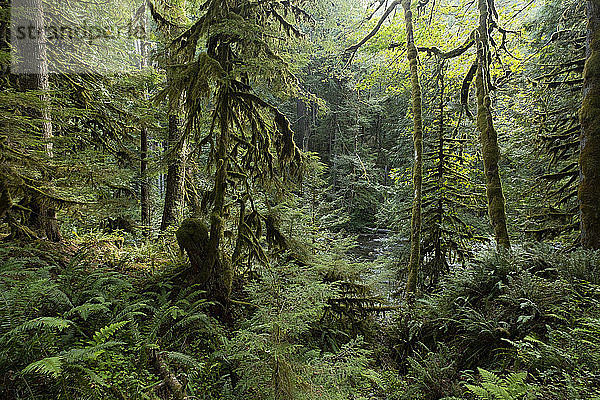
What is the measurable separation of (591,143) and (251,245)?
606 centimetres

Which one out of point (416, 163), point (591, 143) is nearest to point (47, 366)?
point (416, 163)

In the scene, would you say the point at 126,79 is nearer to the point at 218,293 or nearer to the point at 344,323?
the point at 218,293

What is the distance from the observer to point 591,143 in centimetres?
520

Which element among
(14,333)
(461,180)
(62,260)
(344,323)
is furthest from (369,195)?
(14,333)

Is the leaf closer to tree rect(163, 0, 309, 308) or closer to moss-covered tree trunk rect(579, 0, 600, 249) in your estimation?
tree rect(163, 0, 309, 308)

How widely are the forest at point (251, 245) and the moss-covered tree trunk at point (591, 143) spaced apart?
0.11ft

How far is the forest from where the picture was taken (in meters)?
2.90

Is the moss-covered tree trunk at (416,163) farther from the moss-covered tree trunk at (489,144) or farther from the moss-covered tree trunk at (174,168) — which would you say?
the moss-covered tree trunk at (174,168)

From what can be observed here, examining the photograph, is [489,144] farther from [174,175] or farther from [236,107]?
[174,175]

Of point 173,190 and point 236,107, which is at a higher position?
point 236,107

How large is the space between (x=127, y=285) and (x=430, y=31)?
976cm

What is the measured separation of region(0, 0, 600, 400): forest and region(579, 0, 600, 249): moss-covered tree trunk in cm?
3

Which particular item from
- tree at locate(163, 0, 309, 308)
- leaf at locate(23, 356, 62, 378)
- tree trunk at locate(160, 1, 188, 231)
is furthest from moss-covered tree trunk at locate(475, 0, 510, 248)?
leaf at locate(23, 356, 62, 378)

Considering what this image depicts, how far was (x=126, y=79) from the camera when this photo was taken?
7941 millimetres
